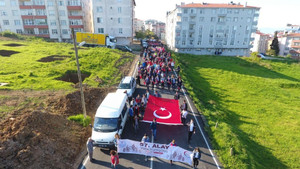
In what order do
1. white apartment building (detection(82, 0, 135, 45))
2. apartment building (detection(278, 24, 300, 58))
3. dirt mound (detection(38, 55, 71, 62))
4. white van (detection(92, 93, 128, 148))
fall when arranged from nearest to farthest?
1. white van (detection(92, 93, 128, 148))
2. dirt mound (detection(38, 55, 71, 62))
3. white apartment building (detection(82, 0, 135, 45))
4. apartment building (detection(278, 24, 300, 58))

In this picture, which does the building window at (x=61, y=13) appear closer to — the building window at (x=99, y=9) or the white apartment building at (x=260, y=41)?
the building window at (x=99, y=9)

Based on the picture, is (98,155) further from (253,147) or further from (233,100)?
(233,100)

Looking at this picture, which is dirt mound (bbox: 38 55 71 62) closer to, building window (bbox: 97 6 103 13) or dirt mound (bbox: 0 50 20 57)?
dirt mound (bbox: 0 50 20 57)

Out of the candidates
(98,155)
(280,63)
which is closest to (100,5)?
(98,155)

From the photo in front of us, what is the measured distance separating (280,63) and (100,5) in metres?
56.2

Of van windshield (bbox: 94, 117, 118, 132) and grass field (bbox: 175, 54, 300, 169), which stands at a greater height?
van windshield (bbox: 94, 117, 118, 132)

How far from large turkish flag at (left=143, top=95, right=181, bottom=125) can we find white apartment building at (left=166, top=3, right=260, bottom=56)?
52803mm

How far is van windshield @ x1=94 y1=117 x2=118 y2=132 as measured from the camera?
40.3ft

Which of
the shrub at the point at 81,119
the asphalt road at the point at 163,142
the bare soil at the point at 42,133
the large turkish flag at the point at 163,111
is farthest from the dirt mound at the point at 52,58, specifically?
the asphalt road at the point at 163,142

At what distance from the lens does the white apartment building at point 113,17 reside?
53.0 metres

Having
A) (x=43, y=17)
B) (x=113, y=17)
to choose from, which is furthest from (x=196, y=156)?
(x=43, y=17)

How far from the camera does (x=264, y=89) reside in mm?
30984

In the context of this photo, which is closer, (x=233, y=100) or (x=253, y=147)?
(x=253, y=147)

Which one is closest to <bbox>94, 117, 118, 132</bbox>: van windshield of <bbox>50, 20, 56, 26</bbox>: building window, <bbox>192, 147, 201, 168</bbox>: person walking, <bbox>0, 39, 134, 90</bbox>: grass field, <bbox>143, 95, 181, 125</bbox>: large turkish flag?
<bbox>143, 95, 181, 125</bbox>: large turkish flag
